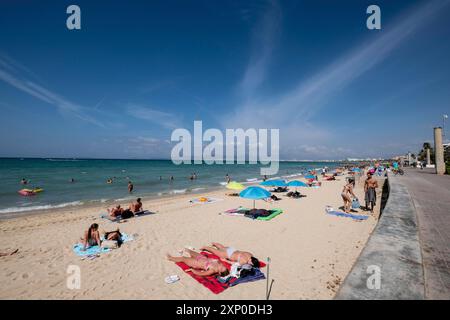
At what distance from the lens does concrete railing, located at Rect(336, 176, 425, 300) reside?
235 cm

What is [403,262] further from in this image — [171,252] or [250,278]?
[171,252]

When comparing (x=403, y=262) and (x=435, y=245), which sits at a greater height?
(x=403, y=262)

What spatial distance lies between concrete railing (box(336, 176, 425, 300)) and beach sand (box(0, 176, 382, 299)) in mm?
1657

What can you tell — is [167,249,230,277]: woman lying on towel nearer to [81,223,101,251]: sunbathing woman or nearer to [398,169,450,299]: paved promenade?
[81,223,101,251]: sunbathing woman

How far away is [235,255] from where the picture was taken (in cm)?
588

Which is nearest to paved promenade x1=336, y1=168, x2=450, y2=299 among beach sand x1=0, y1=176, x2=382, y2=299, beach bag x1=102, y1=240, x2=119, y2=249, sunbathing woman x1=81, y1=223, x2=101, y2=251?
beach sand x1=0, y1=176, x2=382, y2=299

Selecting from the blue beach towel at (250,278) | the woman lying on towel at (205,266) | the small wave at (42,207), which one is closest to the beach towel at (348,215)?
the blue beach towel at (250,278)

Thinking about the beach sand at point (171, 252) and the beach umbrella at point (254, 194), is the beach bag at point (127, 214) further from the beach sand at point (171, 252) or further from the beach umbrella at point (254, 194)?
the beach umbrella at point (254, 194)

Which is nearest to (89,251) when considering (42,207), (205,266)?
(205,266)

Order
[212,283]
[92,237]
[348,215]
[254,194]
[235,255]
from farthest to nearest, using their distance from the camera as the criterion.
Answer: [348,215], [254,194], [92,237], [235,255], [212,283]

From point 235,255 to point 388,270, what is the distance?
3752 millimetres
